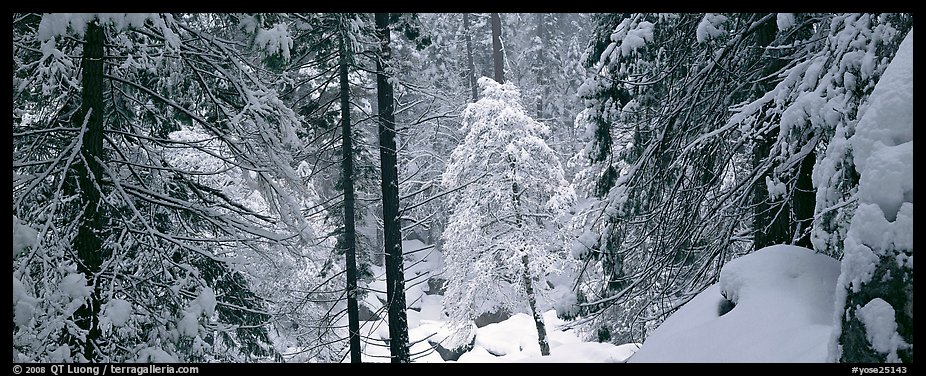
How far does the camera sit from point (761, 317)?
3.76 metres

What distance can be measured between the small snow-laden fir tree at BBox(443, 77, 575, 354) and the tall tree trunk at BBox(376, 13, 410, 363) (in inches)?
265

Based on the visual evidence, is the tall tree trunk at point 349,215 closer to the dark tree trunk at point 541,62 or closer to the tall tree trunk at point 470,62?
the tall tree trunk at point 470,62

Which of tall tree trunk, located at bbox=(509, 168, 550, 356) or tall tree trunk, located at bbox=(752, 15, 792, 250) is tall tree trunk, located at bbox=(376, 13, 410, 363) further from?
tall tree trunk, located at bbox=(509, 168, 550, 356)

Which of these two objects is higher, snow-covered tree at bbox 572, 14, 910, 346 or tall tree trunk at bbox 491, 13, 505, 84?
tall tree trunk at bbox 491, 13, 505, 84

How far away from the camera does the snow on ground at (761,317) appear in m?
3.50

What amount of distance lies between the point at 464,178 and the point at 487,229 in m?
1.83

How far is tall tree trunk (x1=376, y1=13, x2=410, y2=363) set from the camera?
10719 millimetres

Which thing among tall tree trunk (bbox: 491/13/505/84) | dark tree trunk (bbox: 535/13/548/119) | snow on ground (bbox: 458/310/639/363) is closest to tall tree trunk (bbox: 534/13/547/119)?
dark tree trunk (bbox: 535/13/548/119)

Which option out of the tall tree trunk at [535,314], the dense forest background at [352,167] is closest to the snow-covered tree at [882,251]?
the dense forest background at [352,167]

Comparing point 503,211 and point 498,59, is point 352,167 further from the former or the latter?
point 498,59

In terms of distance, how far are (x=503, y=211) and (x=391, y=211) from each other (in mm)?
8137

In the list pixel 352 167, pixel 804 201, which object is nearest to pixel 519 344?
pixel 352 167

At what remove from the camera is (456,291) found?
754 inches
